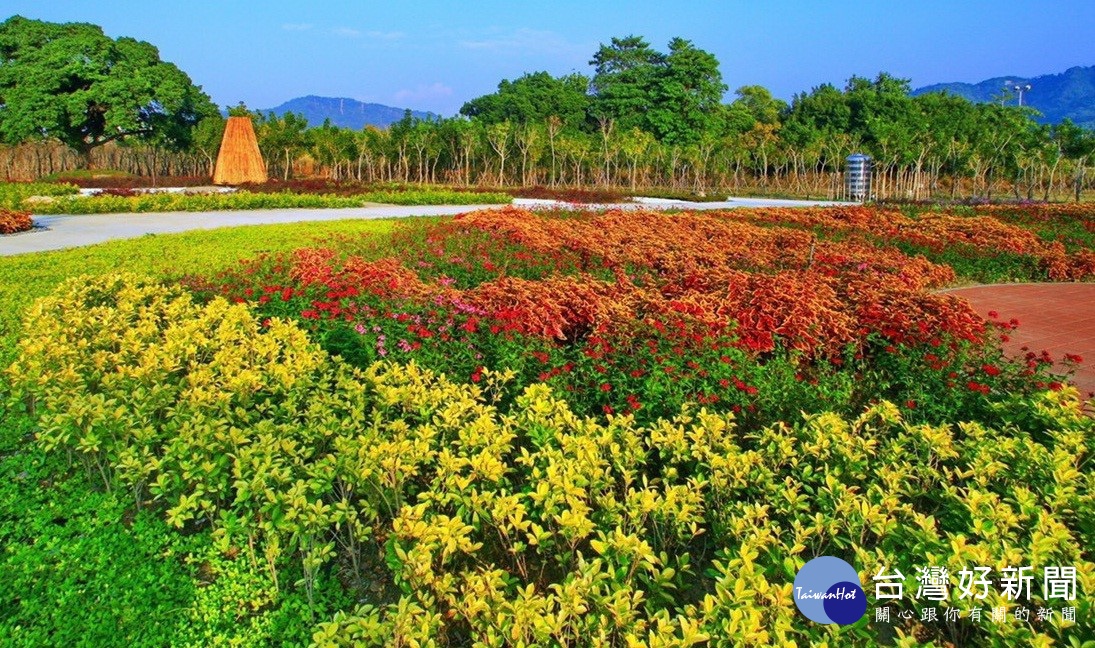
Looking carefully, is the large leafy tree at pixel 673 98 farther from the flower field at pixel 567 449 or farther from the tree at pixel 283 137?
the flower field at pixel 567 449

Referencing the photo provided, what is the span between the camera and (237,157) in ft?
74.3

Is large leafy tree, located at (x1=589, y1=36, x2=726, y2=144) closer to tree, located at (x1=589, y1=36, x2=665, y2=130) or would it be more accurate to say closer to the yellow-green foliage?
tree, located at (x1=589, y1=36, x2=665, y2=130)

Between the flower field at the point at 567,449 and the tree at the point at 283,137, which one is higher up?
the tree at the point at 283,137

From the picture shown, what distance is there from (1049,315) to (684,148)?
30.2m

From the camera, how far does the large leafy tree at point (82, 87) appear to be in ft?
95.0

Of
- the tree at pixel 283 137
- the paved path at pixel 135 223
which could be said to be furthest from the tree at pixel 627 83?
the paved path at pixel 135 223

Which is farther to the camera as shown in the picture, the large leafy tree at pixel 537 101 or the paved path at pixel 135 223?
the large leafy tree at pixel 537 101

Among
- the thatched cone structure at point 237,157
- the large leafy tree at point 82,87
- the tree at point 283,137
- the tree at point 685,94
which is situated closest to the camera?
the thatched cone structure at point 237,157

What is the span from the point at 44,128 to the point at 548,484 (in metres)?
34.0

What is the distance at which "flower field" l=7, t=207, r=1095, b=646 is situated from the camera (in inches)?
75.7

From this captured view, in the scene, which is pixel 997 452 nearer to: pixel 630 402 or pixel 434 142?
pixel 630 402

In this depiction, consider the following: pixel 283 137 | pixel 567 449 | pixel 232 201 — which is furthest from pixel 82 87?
pixel 567 449

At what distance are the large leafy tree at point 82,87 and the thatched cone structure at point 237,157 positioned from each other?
960 centimetres

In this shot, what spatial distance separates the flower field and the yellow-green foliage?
0.04 ft
